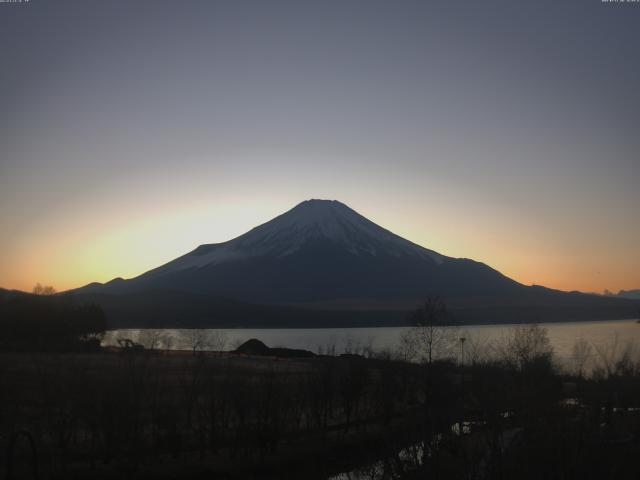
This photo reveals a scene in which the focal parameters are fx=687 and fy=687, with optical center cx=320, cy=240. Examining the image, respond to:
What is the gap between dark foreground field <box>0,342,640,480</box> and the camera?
1016 centimetres

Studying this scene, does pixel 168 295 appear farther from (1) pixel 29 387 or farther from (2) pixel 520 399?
(2) pixel 520 399

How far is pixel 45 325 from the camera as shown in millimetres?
56594

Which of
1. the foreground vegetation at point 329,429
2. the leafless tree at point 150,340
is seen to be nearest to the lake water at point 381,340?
the leafless tree at point 150,340

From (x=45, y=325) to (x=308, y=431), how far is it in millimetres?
41382

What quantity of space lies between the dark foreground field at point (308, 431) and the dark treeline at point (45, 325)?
26714mm

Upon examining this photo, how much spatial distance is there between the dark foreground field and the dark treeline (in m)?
26.7

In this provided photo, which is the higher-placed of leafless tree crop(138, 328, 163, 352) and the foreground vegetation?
leafless tree crop(138, 328, 163, 352)

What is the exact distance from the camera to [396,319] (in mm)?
160875

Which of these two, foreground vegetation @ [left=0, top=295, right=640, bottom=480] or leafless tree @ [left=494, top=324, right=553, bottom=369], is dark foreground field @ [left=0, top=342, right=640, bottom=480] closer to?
foreground vegetation @ [left=0, top=295, right=640, bottom=480]

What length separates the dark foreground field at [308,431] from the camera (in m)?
10.2

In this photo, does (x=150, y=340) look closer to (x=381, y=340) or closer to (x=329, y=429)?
(x=381, y=340)

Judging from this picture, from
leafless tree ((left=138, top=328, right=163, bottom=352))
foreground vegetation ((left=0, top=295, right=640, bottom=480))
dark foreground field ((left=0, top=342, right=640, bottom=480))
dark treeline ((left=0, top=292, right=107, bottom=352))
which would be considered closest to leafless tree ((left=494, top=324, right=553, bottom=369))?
foreground vegetation ((left=0, top=295, right=640, bottom=480))

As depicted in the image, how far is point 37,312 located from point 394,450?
2171 inches

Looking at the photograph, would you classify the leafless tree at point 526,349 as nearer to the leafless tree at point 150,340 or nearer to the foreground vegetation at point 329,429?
the foreground vegetation at point 329,429
